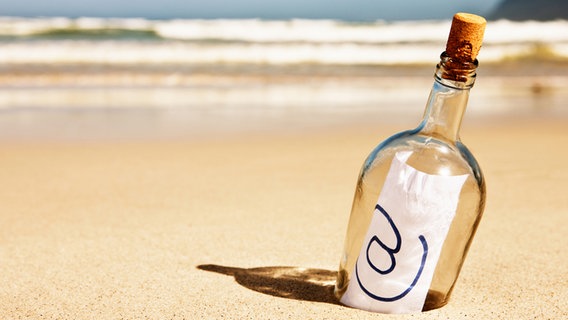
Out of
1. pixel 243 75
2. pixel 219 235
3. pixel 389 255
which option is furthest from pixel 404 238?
pixel 243 75

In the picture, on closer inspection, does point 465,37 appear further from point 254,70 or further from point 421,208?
point 254,70

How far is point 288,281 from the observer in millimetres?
1460

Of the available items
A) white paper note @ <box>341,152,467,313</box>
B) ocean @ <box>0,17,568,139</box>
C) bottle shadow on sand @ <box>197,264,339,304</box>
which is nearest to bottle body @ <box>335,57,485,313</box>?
white paper note @ <box>341,152,467,313</box>

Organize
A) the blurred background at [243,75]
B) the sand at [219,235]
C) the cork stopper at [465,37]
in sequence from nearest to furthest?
the cork stopper at [465,37]
the sand at [219,235]
the blurred background at [243,75]

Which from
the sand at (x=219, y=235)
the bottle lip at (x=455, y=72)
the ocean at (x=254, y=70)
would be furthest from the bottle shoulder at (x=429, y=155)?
the ocean at (x=254, y=70)

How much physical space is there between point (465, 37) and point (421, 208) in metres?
0.30

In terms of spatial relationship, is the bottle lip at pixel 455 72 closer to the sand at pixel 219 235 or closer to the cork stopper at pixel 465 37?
the cork stopper at pixel 465 37

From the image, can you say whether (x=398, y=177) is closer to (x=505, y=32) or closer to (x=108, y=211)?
(x=108, y=211)

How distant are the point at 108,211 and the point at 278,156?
1.32 meters

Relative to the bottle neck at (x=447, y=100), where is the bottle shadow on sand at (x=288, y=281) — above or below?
below

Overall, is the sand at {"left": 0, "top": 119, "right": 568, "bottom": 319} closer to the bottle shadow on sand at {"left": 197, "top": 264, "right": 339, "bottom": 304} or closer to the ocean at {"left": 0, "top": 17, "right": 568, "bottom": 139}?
the bottle shadow on sand at {"left": 197, "top": 264, "right": 339, "bottom": 304}

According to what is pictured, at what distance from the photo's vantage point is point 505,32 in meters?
14.2

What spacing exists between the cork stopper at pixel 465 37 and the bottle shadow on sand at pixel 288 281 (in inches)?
20.1

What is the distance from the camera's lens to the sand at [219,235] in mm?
1319
